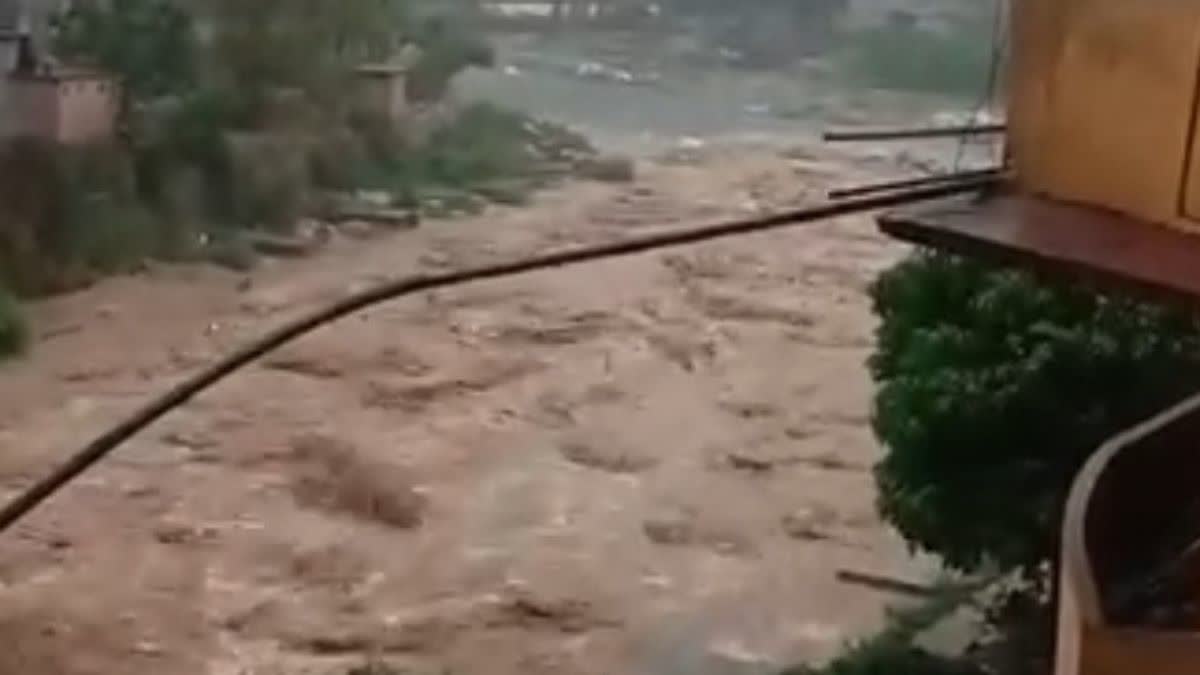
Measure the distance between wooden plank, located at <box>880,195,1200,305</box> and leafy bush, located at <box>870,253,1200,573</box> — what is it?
0.34 metres

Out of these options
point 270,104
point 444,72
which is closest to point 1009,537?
point 270,104

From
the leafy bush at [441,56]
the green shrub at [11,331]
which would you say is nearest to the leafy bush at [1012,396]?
the green shrub at [11,331]

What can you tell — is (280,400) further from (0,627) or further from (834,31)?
(834,31)

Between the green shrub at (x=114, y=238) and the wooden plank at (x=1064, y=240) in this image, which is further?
the green shrub at (x=114, y=238)

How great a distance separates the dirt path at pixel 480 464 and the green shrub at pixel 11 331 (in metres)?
0.04

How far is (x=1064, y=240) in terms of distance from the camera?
1049 millimetres

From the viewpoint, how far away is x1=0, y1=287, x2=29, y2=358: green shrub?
7.73 feet

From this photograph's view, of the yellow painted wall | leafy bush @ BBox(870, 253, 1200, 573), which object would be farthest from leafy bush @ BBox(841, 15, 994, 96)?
the yellow painted wall

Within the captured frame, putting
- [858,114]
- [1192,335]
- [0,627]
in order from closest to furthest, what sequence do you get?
[1192,335]
[0,627]
[858,114]

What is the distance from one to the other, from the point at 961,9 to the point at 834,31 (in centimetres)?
23

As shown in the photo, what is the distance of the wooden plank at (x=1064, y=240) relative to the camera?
1.00 meters

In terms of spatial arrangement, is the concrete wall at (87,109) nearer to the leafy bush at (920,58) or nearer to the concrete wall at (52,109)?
the concrete wall at (52,109)

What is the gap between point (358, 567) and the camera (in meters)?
1.86

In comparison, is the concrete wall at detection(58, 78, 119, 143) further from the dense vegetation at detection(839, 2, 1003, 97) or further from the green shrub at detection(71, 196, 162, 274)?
the dense vegetation at detection(839, 2, 1003, 97)
